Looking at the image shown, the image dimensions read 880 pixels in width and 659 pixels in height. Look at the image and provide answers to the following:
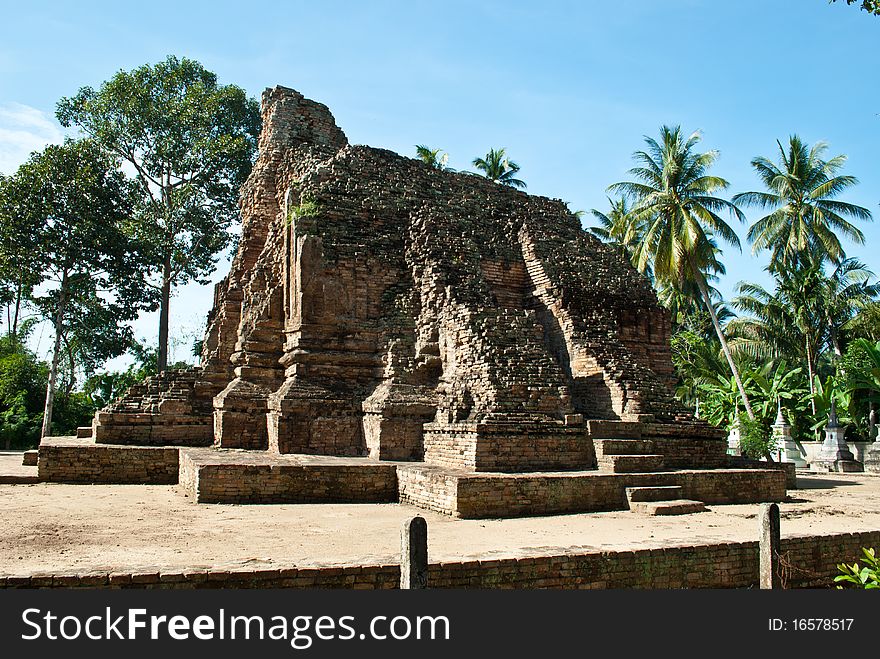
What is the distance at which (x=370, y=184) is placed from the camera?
50.2 feet

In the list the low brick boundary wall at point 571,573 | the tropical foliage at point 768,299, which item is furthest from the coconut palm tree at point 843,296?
the low brick boundary wall at point 571,573

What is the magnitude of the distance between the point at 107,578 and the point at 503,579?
305 centimetres

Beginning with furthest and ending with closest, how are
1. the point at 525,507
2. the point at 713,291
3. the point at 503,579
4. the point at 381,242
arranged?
the point at 713,291, the point at 381,242, the point at 525,507, the point at 503,579

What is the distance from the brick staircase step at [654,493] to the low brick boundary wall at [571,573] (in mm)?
2803

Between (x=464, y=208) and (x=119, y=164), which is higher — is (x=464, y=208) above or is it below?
below

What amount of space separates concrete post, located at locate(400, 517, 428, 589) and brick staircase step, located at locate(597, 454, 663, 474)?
6.25 metres

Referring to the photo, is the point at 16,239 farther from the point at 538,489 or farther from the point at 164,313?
the point at 538,489

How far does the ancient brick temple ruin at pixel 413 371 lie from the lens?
1044cm

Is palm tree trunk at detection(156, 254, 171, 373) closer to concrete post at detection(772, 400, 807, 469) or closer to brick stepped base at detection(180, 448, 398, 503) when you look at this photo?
brick stepped base at detection(180, 448, 398, 503)

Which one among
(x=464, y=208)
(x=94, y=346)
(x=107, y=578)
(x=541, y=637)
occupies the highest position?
(x=464, y=208)

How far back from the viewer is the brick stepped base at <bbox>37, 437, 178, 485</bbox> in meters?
11.9

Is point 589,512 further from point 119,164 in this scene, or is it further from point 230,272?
point 119,164

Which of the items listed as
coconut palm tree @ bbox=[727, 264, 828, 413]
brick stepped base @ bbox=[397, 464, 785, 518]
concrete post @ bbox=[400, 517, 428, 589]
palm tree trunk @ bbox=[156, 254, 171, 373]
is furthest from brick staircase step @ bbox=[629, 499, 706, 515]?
palm tree trunk @ bbox=[156, 254, 171, 373]

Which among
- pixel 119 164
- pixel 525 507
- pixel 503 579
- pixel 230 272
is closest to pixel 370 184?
pixel 230 272
